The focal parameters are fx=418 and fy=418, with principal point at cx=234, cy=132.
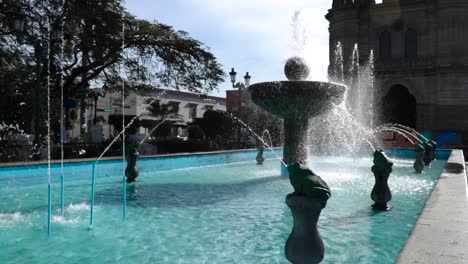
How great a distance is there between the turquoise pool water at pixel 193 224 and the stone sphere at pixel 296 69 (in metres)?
3.26

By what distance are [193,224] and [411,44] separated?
112 ft

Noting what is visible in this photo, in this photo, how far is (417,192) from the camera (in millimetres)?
8703

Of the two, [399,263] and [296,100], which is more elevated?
[296,100]

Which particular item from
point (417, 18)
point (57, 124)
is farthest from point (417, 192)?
point (417, 18)

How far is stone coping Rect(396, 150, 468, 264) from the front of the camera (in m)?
2.92

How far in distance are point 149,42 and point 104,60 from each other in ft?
10.2

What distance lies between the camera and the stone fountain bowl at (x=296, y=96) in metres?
10.3

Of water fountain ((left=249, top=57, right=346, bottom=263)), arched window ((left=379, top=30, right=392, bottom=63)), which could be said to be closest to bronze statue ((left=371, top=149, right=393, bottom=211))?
water fountain ((left=249, top=57, right=346, bottom=263))

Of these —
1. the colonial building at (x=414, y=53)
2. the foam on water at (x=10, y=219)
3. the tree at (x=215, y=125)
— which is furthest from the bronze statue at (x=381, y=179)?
the colonial building at (x=414, y=53)

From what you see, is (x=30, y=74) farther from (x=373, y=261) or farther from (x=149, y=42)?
(x=373, y=261)

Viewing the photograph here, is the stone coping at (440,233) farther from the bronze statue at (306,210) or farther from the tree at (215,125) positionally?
the tree at (215,125)

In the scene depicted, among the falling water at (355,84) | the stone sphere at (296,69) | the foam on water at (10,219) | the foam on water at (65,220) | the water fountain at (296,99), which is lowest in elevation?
the foam on water at (10,219)

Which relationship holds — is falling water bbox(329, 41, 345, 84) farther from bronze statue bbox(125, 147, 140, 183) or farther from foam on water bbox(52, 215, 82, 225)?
foam on water bbox(52, 215, 82, 225)

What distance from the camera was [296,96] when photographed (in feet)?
34.2
